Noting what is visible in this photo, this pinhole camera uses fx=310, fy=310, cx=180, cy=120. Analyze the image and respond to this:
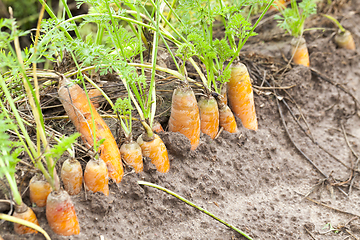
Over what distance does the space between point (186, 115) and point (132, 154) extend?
0.38m

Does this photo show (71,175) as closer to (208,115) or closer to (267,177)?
(208,115)

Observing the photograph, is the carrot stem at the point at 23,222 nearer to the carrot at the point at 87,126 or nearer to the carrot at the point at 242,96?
the carrot at the point at 87,126

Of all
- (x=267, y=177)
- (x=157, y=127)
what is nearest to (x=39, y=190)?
(x=157, y=127)

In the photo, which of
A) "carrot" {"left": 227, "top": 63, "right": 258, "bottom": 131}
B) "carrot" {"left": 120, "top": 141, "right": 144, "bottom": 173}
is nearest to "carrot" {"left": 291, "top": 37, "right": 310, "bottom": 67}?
"carrot" {"left": 227, "top": 63, "right": 258, "bottom": 131}

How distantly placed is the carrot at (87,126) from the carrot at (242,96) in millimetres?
876

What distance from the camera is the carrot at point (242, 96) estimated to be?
1.95 meters

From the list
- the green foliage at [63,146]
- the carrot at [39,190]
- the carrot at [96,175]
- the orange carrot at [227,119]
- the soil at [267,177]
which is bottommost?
the soil at [267,177]

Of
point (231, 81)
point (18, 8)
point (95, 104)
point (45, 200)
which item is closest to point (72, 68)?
point (95, 104)

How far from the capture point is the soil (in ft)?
4.65

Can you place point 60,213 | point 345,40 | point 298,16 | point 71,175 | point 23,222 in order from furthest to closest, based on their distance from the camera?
point 345,40 < point 298,16 < point 71,175 < point 60,213 < point 23,222

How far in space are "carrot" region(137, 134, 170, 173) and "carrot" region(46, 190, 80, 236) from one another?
47cm

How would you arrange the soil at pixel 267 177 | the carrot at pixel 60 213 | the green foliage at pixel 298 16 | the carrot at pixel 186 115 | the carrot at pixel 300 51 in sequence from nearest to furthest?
the carrot at pixel 60 213 < the soil at pixel 267 177 < the carrot at pixel 186 115 < the green foliage at pixel 298 16 < the carrot at pixel 300 51

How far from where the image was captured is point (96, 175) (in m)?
1.33

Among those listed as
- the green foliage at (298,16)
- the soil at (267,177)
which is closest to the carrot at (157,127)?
the soil at (267,177)
